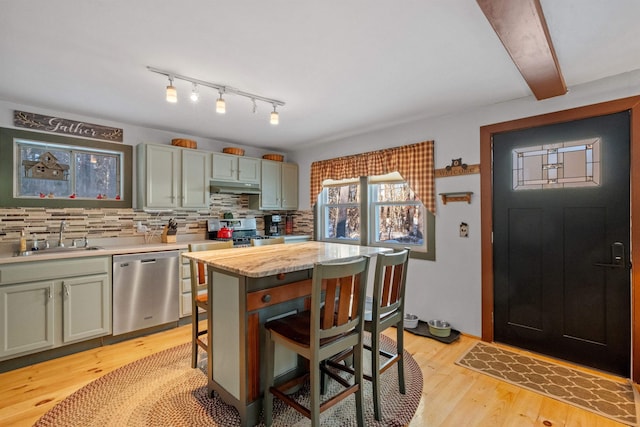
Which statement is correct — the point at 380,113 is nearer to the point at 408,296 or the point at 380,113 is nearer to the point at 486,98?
the point at 486,98

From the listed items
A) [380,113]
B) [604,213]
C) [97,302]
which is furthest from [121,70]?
[604,213]

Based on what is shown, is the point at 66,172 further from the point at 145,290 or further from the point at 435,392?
the point at 435,392

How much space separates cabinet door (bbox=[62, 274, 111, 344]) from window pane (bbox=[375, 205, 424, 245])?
10.3 feet

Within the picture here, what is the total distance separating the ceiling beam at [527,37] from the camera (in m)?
1.47

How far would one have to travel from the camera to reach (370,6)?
5.33 ft

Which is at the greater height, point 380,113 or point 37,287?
point 380,113

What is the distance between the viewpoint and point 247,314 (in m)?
1.77

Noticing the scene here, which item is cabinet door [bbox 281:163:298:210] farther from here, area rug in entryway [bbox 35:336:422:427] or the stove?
area rug in entryway [bbox 35:336:422:427]

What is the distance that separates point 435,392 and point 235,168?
353 centimetres

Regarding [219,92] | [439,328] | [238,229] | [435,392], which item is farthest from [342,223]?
[435,392]

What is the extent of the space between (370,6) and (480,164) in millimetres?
2070

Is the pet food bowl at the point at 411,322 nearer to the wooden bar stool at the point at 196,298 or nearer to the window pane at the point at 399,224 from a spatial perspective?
the window pane at the point at 399,224

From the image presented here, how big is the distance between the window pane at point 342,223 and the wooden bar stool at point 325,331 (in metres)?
2.56

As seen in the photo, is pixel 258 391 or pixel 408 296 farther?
pixel 408 296
